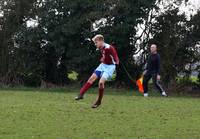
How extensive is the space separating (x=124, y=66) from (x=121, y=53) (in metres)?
0.78

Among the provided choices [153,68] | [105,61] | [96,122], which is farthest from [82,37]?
[96,122]

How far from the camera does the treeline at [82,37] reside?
29.8 meters

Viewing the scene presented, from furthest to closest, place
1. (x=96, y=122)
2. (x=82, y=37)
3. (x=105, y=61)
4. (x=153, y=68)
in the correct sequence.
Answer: (x=82, y=37) → (x=153, y=68) → (x=105, y=61) → (x=96, y=122)

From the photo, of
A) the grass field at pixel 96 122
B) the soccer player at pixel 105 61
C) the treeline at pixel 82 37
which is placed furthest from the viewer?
the treeline at pixel 82 37

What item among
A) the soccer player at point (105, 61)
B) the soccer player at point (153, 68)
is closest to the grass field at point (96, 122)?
the soccer player at point (105, 61)

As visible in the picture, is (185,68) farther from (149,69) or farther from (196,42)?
(149,69)

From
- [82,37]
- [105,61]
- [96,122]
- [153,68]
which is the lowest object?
[96,122]

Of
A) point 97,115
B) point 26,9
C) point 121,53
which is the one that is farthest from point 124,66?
point 97,115

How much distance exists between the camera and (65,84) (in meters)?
32.5

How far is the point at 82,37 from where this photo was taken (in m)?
30.7

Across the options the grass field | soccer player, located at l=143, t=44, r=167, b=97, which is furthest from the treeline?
the grass field

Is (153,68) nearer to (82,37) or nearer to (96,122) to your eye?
(82,37)

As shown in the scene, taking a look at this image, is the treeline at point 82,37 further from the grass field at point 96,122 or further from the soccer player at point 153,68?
the grass field at point 96,122

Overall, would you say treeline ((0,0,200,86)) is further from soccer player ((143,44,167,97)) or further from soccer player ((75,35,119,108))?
soccer player ((75,35,119,108))
